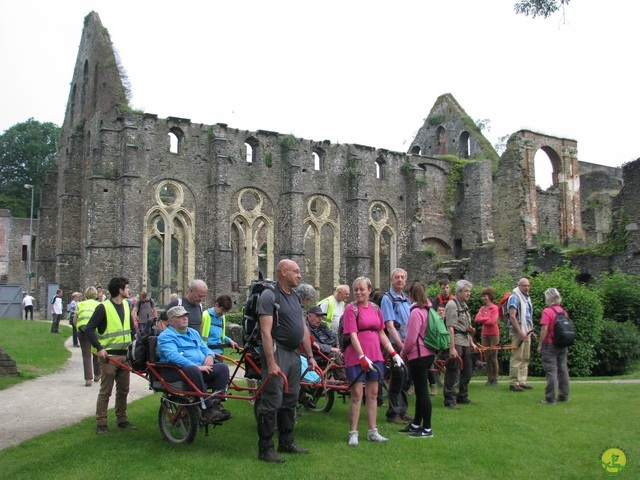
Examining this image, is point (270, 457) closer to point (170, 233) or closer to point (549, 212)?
point (170, 233)

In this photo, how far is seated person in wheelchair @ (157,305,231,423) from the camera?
682cm

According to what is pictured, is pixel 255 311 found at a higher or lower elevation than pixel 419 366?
higher

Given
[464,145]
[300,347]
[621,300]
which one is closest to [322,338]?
[300,347]

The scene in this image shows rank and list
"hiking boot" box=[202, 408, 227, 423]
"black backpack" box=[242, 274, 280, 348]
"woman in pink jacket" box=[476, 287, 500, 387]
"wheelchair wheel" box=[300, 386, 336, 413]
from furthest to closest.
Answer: "woman in pink jacket" box=[476, 287, 500, 387]
"wheelchair wheel" box=[300, 386, 336, 413]
"hiking boot" box=[202, 408, 227, 423]
"black backpack" box=[242, 274, 280, 348]

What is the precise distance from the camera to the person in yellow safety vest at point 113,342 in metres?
7.62

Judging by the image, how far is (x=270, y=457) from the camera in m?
6.24

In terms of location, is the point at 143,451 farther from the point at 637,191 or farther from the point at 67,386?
the point at 637,191

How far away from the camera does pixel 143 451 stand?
21.9 ft

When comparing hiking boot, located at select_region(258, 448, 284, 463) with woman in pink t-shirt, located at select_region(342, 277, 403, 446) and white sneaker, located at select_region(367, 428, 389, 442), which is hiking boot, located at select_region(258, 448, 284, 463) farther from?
white sneaker, located at select_region(367, 428, 389, 442)

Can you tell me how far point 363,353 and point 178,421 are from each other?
2.20 meters

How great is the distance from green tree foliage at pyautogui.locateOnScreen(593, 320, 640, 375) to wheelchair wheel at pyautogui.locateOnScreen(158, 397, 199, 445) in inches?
415

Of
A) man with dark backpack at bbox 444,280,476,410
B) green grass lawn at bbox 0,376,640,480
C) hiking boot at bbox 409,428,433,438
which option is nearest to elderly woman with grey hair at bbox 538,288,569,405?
green grass lawn at bbox 0,376,640,480

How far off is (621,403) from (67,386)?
30.6 feet

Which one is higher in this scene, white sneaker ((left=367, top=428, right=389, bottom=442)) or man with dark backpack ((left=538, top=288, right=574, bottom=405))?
man with dark backpack ((left=538, top=288, right=574, bottom=405))
